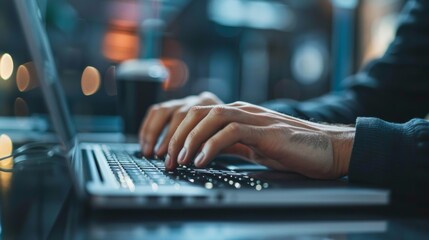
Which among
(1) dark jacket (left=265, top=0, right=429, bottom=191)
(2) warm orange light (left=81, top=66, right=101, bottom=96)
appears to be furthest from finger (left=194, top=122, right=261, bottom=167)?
(2) warm orange light (left=81, top=66, right=101, bottom=96)

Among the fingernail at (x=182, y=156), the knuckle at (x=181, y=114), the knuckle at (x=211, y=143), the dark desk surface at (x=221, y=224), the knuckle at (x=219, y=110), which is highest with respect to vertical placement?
the knuckle at (x=219, y=110)

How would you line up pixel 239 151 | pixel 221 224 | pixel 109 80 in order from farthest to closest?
pixel 109 80, pixel 239 151, pixel 221 224

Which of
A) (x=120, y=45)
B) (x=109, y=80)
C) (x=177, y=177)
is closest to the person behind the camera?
(x=177, y=177)

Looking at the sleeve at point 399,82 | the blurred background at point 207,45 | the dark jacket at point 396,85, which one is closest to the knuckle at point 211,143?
the dark jacket at point 396,85

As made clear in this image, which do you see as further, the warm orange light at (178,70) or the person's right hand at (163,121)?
the warm orange light at (178,70)

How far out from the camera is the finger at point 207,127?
529 mm

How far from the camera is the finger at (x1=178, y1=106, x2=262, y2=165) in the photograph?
53 centimetres

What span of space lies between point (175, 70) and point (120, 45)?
50 cm

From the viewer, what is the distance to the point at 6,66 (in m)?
1.65

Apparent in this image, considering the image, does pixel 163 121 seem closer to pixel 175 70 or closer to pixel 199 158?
pixel 199 158

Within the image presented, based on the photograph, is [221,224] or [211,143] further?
[211,143]

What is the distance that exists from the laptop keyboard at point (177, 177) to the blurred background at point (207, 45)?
1121mm

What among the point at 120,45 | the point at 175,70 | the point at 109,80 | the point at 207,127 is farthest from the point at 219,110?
the point at 175,70

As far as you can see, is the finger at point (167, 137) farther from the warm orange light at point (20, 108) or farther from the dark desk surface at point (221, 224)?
the warm orange light at point (20, 108)
